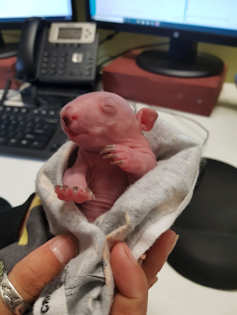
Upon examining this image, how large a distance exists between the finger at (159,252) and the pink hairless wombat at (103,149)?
0.27ft

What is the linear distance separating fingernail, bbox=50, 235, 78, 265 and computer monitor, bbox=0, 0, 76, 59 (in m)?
0.76

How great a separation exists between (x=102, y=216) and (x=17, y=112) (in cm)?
46

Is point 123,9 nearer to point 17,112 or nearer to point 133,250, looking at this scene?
point 17,112

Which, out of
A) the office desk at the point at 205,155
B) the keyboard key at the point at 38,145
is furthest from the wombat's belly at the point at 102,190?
the keyboard key at the point at 38,145

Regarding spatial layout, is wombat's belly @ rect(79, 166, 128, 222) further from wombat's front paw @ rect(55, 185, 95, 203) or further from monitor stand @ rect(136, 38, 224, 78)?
monitor stand @ rect(136, 38, 224, 78)

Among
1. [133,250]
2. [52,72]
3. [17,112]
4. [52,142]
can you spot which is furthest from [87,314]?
[52,72]

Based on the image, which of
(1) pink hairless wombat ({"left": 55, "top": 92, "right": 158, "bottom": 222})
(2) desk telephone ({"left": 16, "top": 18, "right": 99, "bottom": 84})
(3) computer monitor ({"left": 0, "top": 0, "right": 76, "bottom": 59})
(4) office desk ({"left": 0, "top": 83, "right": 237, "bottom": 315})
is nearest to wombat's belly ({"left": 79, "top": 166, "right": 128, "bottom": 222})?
(1) pink hairless wombat ({"left": 55, "top": 92, "right": 158, "bottom": 222})

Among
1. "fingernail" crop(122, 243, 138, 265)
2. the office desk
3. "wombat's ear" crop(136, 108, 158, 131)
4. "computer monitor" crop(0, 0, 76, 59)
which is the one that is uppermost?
Result: "computer monitor" crop(0, 0, 76, 59)

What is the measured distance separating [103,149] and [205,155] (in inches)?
14.1

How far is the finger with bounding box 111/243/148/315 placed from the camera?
0.30 metres

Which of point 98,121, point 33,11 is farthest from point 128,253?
point 33,11

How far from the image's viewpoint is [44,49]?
0.81 meters

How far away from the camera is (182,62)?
795mm

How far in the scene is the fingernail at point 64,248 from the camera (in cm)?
32
